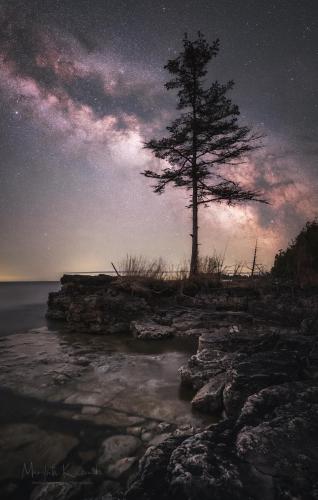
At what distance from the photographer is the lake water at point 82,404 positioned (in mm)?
1900

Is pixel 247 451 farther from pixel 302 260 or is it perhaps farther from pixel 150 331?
pixel 302 260

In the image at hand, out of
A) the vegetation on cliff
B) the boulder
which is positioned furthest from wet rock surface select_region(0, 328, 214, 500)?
the vegetation on cliff

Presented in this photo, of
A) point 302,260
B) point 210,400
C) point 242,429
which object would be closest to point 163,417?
point 210,400

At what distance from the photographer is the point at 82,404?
106 inches

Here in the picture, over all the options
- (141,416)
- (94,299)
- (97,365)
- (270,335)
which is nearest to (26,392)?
(97,365)

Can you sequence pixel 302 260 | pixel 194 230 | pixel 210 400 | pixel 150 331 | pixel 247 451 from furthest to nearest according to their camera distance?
1. pixel 194 230
2. pixel 302 260
3. pixel 150 331
4. pixel 210 400
5. pixel 247 451

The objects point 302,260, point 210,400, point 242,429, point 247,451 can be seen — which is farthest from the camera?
point 302,260

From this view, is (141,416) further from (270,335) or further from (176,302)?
(176,302)

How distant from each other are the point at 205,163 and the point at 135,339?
33.2 ft

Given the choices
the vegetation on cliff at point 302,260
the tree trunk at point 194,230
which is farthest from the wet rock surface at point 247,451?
the tree trunk at point 194,230

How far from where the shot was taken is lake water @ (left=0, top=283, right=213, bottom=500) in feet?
6.23

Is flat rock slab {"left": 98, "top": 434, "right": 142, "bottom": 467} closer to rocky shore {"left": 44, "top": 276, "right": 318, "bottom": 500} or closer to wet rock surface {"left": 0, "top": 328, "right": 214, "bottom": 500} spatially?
wet rock surface {"left": 0, "top": 328, "right": 214, "bottom": 500}

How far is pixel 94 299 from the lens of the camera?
7480mm

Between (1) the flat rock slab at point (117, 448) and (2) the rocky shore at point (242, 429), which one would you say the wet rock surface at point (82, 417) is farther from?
(2) the rocky shore at point (242, 429)
